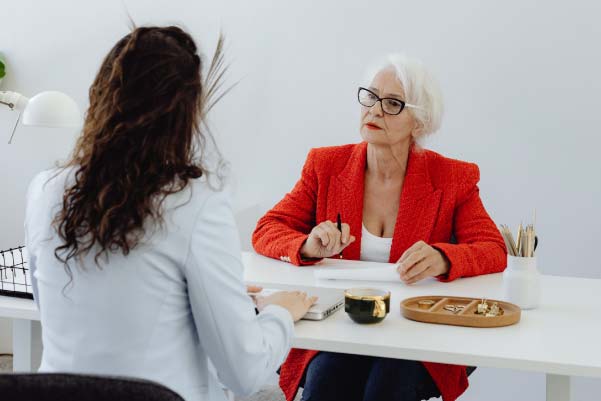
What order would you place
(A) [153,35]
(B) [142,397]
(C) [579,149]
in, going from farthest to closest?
(C) [579,149], (A) [153,35], (B) [142,397]

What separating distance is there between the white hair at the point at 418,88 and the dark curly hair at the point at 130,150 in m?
1.27

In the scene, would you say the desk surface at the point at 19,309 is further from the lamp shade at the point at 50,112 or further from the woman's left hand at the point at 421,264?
A: the woman's left hand at the point at 421,264

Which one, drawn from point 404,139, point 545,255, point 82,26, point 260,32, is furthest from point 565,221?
point 82,26

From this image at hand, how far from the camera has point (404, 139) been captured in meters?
2.53

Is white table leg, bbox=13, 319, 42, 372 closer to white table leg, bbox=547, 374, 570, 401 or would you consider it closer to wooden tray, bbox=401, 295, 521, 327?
wooden tray, bbox=401, 295, 521, 327

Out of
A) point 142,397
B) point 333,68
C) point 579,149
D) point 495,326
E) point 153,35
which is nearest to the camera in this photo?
point 142,397

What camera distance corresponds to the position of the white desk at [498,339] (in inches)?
58.2

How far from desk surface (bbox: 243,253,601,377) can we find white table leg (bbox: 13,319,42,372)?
2.43 ft

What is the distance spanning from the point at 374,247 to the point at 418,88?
0.49 m

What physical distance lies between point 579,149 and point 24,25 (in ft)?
7.57

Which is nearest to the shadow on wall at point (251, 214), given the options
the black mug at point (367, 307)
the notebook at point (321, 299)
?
the notebook at point (321, 299)

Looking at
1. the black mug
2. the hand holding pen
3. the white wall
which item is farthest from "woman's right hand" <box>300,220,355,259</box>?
the white wall

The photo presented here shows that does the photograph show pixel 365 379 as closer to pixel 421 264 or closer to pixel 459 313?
pixel 421 264

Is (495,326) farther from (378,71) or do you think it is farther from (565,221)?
(565,221)
